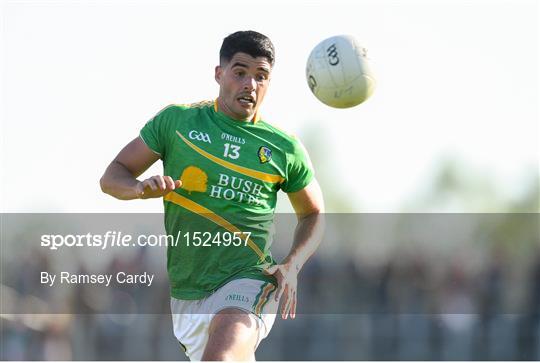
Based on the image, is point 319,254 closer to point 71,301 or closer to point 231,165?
point 71,301

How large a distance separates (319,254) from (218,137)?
1230 cm

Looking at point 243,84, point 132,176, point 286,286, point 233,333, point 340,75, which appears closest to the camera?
point 233,333

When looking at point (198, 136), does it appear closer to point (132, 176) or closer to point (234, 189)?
point (234, 189)

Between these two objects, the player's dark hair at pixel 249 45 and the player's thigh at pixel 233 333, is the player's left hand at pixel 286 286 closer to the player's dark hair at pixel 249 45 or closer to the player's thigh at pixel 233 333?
the player's thigh at pixel 233 333

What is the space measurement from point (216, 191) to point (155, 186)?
1024mm

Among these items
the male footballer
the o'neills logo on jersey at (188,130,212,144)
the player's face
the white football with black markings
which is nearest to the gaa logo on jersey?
the male footballer

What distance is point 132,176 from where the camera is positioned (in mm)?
8289

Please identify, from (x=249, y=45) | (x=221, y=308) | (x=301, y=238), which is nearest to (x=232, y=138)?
(x=249, y=45)

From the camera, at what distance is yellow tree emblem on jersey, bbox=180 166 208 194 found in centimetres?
838

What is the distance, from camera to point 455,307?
21094mm

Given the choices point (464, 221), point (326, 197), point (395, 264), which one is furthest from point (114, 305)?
point (326, 197)

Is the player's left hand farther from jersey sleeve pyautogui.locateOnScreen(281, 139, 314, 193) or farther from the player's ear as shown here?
the player's ear

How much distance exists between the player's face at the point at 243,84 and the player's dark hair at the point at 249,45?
0.04 m

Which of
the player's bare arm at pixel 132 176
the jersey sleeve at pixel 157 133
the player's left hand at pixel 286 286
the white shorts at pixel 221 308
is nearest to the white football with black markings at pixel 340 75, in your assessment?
the jersey sleeve at pixel 157 133
